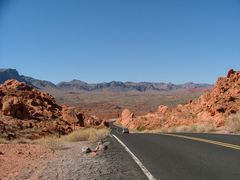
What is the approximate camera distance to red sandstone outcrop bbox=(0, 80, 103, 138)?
34.7m

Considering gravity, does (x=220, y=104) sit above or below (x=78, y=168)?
above

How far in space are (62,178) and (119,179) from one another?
1.51m

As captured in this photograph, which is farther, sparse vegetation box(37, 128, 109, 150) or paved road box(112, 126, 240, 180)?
sparse vegetation box(37, 128, 109, 150)

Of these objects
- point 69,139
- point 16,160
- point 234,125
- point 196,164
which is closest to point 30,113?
point 69,139

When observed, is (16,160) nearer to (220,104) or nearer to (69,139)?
(69,139)

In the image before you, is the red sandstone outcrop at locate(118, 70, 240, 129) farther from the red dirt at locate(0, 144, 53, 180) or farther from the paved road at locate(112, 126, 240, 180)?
the paved road at locate(112, 126, 240, 180)

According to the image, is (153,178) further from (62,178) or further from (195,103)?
(195,103)

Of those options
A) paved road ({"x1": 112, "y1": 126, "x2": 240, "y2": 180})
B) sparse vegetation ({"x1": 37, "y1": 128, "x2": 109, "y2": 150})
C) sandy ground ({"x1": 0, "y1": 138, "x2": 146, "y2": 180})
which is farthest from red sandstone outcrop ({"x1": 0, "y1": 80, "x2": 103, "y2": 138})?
paved road ({"x1": 112, "y1": 126, "x2": 240, "y2": 180})

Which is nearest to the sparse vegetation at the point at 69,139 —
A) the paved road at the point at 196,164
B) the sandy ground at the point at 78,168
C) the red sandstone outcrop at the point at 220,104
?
the sandy ground at the point at 78,168

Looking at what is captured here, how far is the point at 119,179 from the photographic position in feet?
33.0

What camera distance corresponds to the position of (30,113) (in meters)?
40.2

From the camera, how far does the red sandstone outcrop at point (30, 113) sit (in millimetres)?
34678

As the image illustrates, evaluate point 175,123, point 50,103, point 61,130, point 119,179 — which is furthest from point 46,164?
point 175,123

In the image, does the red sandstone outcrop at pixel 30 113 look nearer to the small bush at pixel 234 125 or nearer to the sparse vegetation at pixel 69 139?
the sparse vegetation at pixel 69 139
